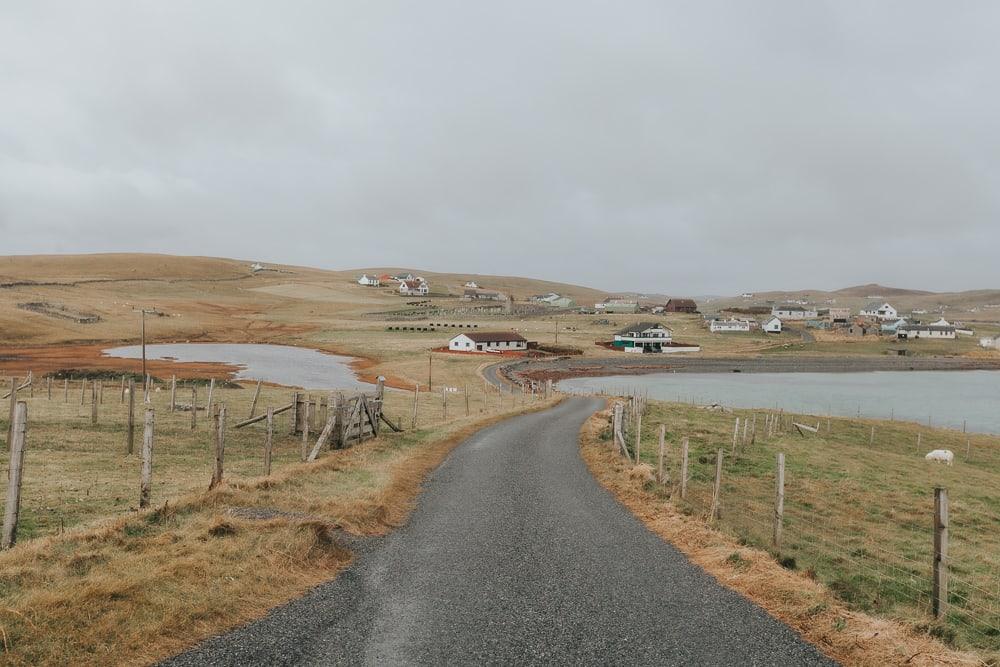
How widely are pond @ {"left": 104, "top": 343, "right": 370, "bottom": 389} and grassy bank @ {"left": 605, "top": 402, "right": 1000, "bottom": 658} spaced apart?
47.1 metres

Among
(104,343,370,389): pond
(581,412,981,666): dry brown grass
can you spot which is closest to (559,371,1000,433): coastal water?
(104,343,370,389): pond

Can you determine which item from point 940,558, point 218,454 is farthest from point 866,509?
point 218,454

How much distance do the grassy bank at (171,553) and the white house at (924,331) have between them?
575 feet

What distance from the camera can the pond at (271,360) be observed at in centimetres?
7888

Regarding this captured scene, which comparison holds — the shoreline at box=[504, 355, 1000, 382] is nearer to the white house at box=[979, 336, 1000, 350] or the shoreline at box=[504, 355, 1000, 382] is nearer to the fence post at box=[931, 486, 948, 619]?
the white house at box=[979, 336, 1000, 350]

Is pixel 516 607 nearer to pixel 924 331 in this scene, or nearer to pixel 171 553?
pixel 171 553

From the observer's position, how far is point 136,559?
11.0 metres

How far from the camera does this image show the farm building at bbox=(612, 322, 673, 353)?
440ft

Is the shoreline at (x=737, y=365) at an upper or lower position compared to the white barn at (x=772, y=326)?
lower

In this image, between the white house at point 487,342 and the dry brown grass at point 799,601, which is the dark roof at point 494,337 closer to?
the white house at point 487,342

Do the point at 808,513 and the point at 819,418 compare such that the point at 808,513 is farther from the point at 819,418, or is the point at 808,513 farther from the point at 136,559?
the point at 819,418

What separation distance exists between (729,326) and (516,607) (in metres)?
164

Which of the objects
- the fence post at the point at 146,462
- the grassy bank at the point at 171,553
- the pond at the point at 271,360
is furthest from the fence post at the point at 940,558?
the pond at the point at 271,360

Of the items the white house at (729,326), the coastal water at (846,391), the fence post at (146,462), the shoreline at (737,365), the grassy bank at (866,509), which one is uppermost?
the white house at (729,326)
